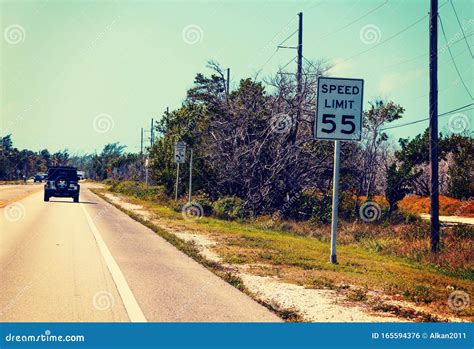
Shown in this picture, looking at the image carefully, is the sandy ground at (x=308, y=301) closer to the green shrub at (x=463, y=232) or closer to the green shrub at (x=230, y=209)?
the green shrub at (x=463, y=232)

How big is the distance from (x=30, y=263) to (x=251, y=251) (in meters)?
5.58

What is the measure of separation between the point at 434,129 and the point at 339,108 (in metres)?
8.03

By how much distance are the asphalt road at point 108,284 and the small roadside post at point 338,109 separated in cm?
412

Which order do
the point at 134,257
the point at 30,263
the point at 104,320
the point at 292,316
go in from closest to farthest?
1. the point at 104,320
2. the point at 292,316
3. the point at 30,263
4. the point at 134,257

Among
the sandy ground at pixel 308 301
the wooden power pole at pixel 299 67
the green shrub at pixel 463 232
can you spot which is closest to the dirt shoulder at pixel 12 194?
the wooden power pole at pixel 299 67

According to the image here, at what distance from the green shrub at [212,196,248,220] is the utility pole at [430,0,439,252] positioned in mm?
10799

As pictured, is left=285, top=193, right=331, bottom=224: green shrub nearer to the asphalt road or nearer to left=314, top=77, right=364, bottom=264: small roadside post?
the asphalt road

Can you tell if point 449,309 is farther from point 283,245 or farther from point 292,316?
point 283,245

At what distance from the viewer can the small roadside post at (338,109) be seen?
12.9 m

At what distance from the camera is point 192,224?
897 inches

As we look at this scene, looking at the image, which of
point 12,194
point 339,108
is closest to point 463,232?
point 339,108

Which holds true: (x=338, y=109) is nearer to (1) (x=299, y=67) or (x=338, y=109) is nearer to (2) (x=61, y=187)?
(1) (x=299, y=67)

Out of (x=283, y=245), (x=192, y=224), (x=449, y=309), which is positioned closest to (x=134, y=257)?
(x=283, y=245)

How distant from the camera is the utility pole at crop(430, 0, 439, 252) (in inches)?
754
